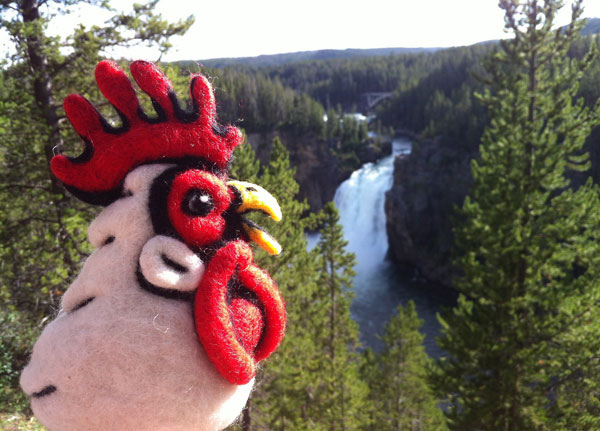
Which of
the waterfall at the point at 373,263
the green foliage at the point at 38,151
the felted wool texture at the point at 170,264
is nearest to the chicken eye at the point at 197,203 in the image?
the felted wool texture at the point at 170,264

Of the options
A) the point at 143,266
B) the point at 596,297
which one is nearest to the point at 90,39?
the point at 143,266

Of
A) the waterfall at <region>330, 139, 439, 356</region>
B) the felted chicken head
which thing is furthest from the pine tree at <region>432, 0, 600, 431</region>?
the waterfall at <region>330, 139, 439, 356</region>

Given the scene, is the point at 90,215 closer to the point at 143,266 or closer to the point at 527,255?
the point at 143,266

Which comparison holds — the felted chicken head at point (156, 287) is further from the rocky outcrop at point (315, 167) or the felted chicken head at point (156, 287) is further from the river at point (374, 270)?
the rocky outcrop at point (315, 167)

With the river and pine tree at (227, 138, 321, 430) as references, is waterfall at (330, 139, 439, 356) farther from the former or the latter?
pine tree at (227, 138, 321, 430)

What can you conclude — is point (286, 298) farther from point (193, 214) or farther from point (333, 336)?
point (193, 214)

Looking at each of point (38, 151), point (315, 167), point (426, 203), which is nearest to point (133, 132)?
point (38, 151)
